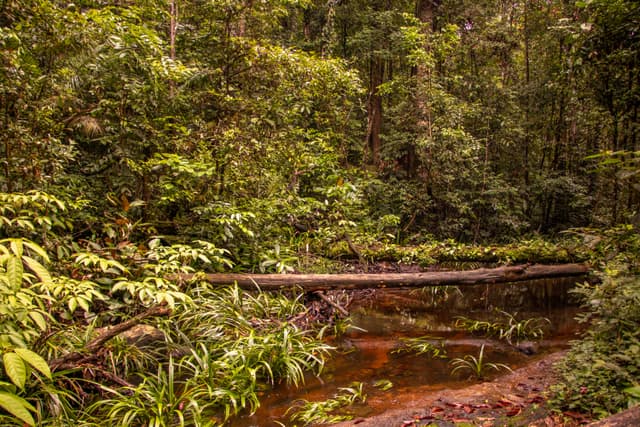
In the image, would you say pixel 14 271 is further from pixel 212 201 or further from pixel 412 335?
pixel 412 335

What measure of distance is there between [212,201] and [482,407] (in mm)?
4241

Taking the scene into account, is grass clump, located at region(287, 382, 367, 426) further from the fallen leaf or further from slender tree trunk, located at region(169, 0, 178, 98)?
slender tree trunk, located at region(169, 0, 178, 98)

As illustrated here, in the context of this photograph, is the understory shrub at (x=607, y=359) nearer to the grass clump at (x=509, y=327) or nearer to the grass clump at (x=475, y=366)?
the grass clump at (x=475, y=366)

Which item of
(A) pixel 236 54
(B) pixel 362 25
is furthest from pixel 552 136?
(A) pixel 236 54

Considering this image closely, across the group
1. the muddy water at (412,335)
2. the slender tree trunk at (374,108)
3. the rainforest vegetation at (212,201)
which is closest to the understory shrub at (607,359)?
the rainforest vegetation at (212,201)

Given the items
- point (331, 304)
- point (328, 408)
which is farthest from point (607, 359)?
point (331, 304)

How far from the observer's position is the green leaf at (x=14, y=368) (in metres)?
1.82

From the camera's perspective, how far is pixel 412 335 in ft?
17.4

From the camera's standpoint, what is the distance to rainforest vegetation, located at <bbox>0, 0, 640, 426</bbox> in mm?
2998

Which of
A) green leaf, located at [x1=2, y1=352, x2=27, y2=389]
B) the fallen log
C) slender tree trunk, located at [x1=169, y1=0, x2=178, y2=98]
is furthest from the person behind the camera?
slender tree trunk, located at [x1=169, y1=0, x2=178, y2=98]

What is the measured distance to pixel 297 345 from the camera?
427 centimetres

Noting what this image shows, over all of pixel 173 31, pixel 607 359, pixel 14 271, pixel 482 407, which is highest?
pixel 173 31

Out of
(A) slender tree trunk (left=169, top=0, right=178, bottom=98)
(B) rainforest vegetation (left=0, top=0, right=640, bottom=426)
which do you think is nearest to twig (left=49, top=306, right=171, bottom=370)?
(B) rainforest vegetation (left=0, top=0, right=640, bottom=426)

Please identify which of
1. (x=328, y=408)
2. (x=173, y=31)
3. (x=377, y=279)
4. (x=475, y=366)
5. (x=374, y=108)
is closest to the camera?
(x=328, y=408)
